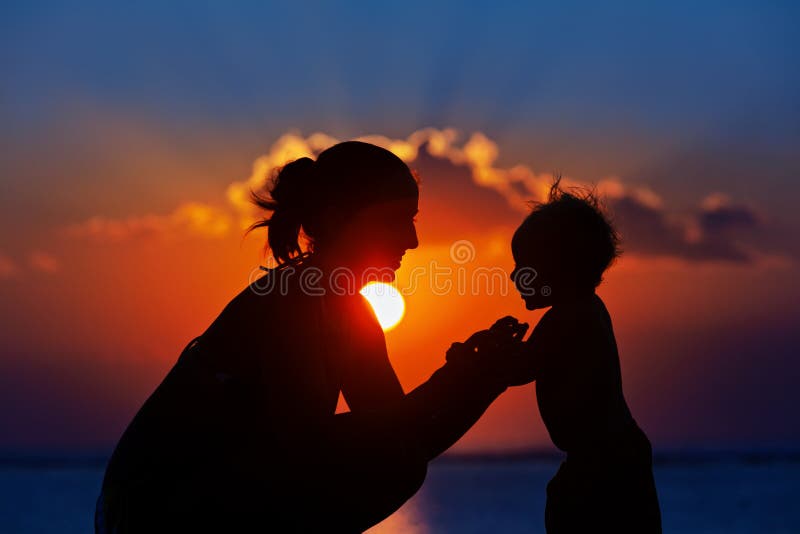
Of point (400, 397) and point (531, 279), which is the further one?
point (531, 279)

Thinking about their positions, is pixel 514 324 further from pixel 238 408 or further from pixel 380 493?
pixel 238 408

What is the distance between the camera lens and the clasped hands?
284cm

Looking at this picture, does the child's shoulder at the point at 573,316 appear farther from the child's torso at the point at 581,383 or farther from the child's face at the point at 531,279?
the child's face at the point at 531,279

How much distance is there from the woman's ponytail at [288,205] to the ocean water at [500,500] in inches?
175

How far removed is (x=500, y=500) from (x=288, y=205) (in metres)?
7.23

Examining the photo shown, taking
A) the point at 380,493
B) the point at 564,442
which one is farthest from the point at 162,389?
the point at 564,442

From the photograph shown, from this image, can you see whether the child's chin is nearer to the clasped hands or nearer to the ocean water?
the clasped hands

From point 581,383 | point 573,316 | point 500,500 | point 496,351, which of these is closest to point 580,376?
point 581,383

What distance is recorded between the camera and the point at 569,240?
371 centimetres

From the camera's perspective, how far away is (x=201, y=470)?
91.6 inches

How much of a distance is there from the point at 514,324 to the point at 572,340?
1.57ft

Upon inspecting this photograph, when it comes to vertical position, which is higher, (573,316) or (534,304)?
(534,304)

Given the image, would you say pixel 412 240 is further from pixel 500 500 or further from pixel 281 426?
pixel 500 500

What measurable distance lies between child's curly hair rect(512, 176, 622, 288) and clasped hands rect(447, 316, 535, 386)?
28.6 inches
